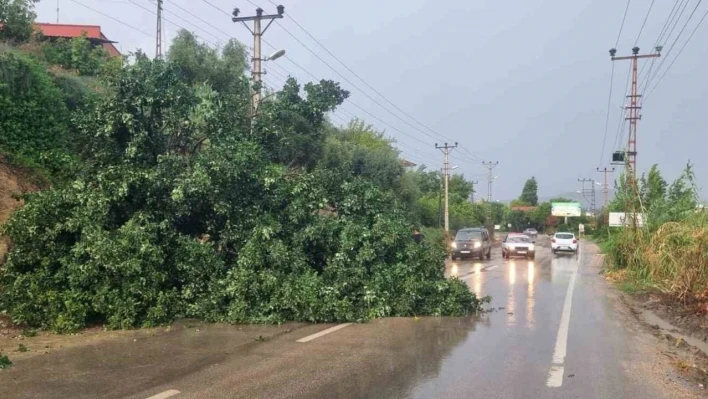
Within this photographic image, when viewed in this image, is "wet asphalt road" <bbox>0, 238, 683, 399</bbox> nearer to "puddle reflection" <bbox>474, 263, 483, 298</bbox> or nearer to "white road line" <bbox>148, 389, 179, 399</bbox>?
"white road line" <bbox>148, 389, 179, 399</bbox>

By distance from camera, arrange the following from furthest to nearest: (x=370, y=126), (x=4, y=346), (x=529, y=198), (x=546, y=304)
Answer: (x=529, y=198), (x=370, y=126), (x=546, y=304), (x=4, y=346)

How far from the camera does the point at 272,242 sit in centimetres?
1263

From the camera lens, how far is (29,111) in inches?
618

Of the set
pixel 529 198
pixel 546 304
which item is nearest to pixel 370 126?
pixel 546 304

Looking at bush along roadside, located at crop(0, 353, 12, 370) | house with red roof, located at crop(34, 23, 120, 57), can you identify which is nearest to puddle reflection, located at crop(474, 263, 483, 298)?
bush along roadside, located at crop(0, 353, 12, 370)

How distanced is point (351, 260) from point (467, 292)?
252cm

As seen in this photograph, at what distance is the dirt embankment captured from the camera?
13.8 meters

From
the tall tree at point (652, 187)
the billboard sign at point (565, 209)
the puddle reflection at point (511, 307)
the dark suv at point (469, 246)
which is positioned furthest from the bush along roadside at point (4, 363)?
the billboard sign at point (565, 209)

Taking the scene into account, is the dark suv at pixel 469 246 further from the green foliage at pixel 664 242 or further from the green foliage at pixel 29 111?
the green foliage at pixel 29 111

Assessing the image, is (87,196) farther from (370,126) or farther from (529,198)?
(529,198)

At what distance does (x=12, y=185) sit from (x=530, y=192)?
523 feet

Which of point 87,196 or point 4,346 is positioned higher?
point 87,196

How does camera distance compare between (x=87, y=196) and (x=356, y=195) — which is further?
(x=356, y=195)

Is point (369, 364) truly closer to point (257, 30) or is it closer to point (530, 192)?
point (257, 30)
